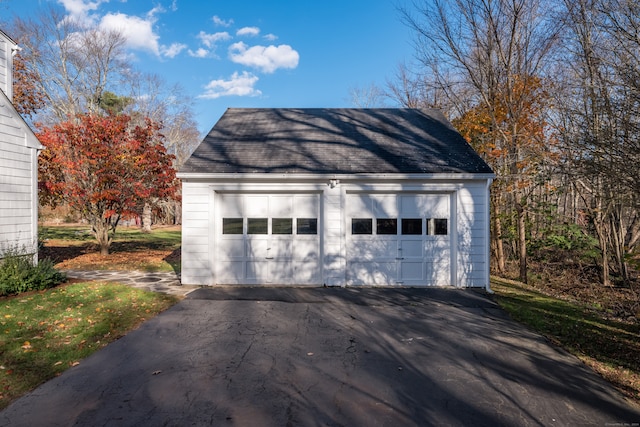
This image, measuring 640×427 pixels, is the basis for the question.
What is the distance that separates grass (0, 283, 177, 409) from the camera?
3746 millimetres

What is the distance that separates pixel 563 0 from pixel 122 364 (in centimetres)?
1336

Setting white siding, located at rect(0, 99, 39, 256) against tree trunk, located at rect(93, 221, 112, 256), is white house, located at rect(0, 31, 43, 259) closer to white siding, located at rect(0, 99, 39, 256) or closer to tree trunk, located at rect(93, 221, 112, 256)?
white siding, located at rect(0, 99, 39, 256)

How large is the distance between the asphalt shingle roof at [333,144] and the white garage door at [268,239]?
0.85 metres

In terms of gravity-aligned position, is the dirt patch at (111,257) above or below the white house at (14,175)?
below

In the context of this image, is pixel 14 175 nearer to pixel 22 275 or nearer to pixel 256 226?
pixel 22 275

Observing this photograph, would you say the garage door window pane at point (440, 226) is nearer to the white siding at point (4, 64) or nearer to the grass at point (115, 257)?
the grass at point (115, 257)

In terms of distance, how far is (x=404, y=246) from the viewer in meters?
8.09

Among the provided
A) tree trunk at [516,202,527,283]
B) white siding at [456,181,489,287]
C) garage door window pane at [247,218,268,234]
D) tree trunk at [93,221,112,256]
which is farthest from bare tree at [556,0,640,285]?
tree trunk at [93,221,112,256]

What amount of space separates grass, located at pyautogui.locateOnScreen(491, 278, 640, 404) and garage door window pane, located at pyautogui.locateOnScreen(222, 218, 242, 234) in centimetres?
637

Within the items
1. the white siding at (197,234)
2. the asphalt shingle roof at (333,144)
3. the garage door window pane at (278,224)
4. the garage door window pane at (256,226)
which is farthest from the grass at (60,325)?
the asphalt shingle roof at (333,144)

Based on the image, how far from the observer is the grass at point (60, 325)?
3746 mm

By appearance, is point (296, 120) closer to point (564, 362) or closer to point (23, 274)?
point (23, 274)

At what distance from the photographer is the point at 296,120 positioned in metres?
10.8

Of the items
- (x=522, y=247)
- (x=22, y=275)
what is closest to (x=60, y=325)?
(x=22, y=275)
